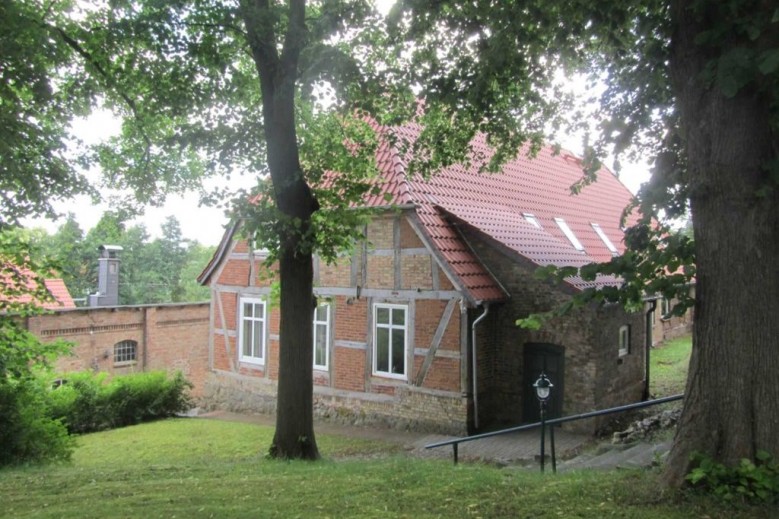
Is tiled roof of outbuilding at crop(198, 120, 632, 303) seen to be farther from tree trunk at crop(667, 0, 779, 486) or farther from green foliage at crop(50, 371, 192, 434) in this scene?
tree trunk at crop(667, 0, 779, 486)

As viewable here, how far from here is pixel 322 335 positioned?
49.2 ft

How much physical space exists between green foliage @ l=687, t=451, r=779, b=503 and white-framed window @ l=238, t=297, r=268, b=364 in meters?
13.5

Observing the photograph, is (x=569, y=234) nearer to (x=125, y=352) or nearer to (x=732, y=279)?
(x=732, y=279)

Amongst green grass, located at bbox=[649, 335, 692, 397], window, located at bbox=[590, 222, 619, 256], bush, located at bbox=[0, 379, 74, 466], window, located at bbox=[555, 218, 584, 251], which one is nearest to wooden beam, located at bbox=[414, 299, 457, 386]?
window, located at bbox=[555, 218, 584, 251]

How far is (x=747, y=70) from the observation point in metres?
3.69

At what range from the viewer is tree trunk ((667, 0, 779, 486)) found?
3.95 m

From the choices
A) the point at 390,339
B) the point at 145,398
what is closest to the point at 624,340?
the point at 390,339

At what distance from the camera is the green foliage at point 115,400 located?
1474 centimetres

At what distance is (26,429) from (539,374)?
9616 millimetres

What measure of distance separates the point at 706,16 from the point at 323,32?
4.45 metres

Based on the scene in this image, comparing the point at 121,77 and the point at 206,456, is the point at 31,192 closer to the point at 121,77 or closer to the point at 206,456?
the point at 121,77

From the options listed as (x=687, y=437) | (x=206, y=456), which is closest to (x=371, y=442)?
(x=206, y=456)

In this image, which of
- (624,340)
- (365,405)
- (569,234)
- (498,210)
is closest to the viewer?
(365,405)

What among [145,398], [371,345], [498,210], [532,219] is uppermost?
[498,210]
